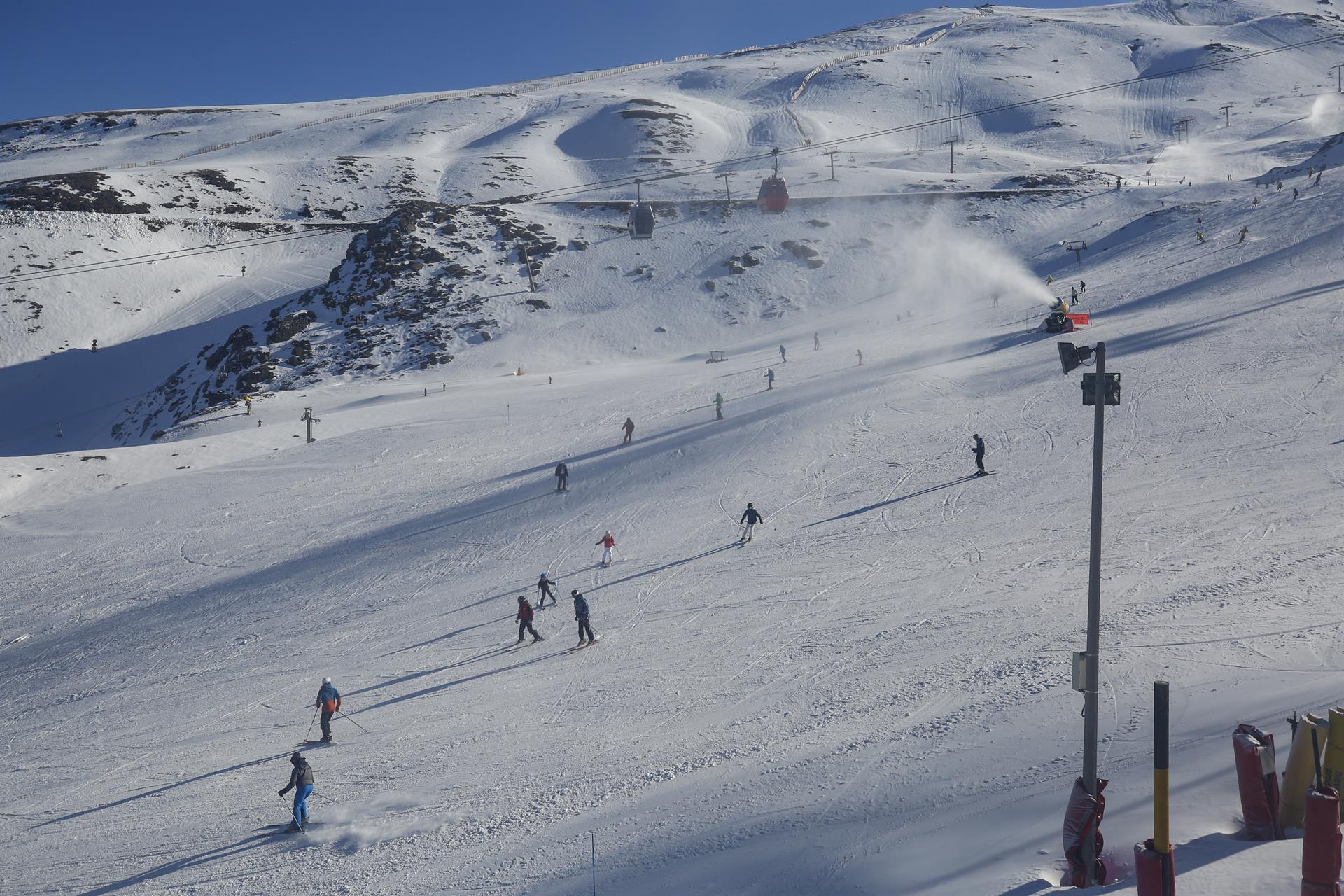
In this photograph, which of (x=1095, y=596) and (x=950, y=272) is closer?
(x=1095, y=596)

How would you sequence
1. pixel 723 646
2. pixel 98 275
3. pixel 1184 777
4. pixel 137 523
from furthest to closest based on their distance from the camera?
pixel 98 275 < pixel 137 523 < pixel 723 646 < pixel 1184 777

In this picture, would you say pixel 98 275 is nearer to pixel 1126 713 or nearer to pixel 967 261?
pixel 967 261

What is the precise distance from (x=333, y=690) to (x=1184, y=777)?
11.2m

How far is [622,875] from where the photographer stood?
9148 mm

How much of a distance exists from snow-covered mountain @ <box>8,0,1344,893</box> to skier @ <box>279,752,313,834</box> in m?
0.29

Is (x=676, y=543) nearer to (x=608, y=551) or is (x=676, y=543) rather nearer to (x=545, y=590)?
(x=608, y=551)

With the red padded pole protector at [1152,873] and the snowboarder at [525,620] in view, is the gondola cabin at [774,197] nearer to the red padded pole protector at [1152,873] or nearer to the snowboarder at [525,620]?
the snowboarder at [525,620]

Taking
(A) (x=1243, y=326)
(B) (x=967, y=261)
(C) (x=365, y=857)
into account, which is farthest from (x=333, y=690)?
(B) (x=967, y=261)

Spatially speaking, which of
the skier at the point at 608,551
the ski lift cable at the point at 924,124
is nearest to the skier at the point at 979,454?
the skier at the point at 608,551

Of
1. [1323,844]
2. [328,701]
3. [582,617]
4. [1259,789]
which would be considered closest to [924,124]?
[582,617]

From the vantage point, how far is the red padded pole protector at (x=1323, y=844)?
20.3ft

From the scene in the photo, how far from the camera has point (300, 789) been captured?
1109 cm

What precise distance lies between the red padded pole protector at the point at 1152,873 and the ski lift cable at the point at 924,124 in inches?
3079

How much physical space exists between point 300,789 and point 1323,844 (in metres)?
10.2
